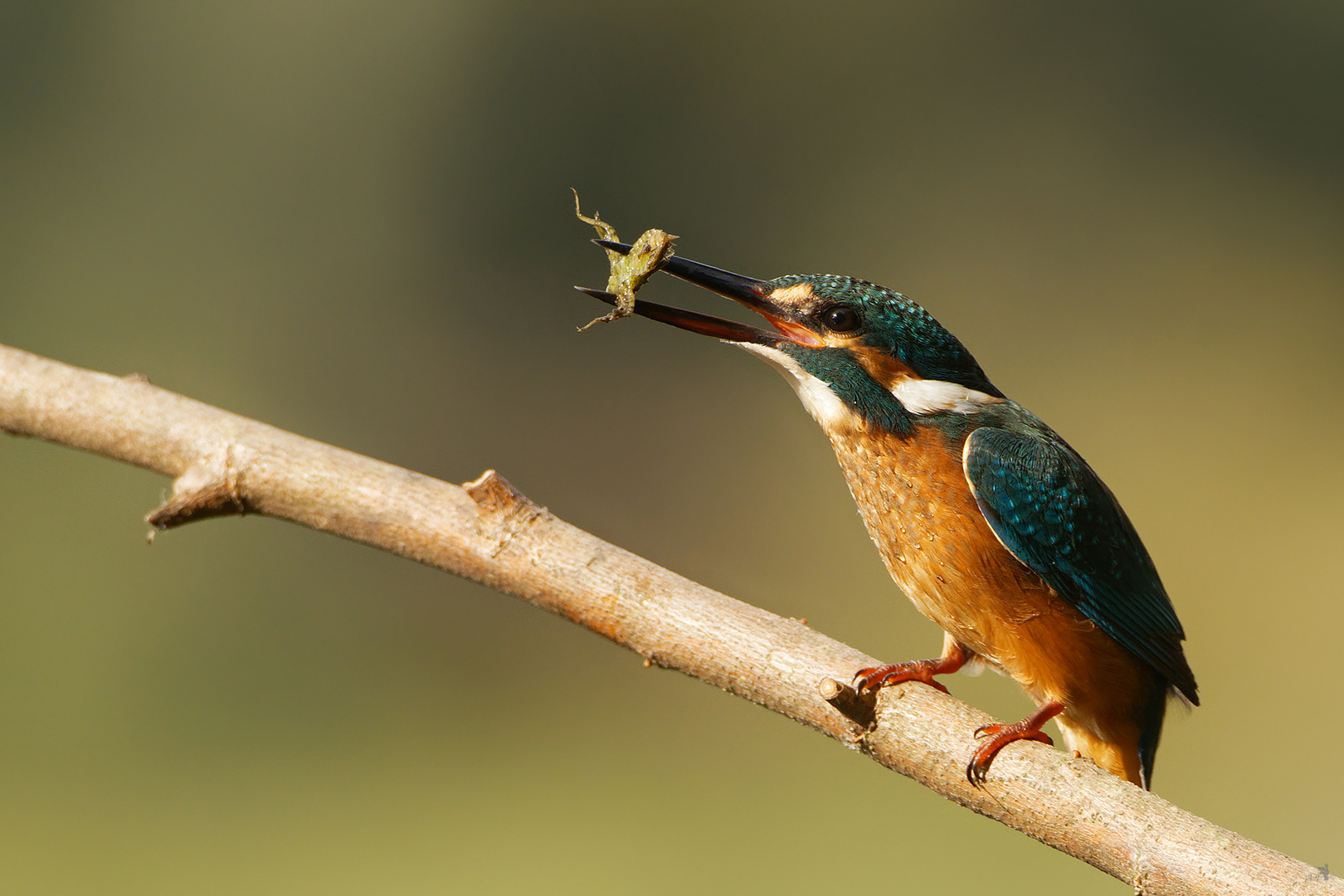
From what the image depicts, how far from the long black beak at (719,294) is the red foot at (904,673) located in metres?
0.33

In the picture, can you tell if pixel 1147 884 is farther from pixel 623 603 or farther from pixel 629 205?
pixel 629 205

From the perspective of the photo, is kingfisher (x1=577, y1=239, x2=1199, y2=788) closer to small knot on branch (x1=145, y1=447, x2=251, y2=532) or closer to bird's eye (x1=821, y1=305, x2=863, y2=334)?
bird's eye (x1=821, y1=305, x2=863, y2=334)

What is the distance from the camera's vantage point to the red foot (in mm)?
893

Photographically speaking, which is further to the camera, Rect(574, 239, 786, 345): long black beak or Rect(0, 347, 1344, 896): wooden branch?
Rect(574, 239, 786, 345): long black beak

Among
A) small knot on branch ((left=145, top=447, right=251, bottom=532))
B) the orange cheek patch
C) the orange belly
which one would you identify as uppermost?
the orange cheek patch

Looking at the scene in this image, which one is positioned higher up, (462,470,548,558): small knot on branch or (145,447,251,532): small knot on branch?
(145,447,251,532): small knot on branch

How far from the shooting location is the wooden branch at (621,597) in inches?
32.0

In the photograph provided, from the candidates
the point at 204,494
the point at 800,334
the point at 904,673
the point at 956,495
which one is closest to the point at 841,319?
the point at 800,334

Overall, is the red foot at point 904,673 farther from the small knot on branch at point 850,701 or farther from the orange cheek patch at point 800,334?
the orange cheek patch at point 800,334

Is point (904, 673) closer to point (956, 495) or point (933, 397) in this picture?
point (956, 495)

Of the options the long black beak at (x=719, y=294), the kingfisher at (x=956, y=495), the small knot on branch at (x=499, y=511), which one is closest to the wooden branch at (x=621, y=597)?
the small knot on branch at (x=499, y=511)

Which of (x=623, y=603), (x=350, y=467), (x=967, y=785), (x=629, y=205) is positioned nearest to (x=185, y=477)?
(x=350, y=467)

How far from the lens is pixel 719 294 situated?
1.03 metres

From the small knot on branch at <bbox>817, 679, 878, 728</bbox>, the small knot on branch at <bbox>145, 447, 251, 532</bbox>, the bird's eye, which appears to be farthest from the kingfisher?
the small knot on branch at <bbox>145, 447, 251, 532</bbox>
